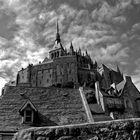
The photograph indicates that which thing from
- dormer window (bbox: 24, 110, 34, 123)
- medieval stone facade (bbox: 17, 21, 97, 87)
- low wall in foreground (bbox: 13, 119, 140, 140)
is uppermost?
medieval stone facade (bbox: 17, 21, 97, 87)

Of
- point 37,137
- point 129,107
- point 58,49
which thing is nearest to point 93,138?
point 37,137

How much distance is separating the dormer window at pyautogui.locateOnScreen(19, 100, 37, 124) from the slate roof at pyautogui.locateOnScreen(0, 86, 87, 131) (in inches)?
14.8

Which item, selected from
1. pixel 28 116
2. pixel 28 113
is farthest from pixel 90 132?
pixel 28 113

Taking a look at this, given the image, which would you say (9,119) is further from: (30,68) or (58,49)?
(58,49)

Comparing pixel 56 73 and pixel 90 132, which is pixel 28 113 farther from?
pixel 56 73

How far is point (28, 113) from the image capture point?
44.7 ft

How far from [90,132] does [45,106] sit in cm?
1204


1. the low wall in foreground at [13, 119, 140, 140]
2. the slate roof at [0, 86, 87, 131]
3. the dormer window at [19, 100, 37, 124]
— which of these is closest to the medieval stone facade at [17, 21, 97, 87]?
the slate roof at [0, 86, 87, 131]

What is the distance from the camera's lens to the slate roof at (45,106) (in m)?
13.1

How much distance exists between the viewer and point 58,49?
371 ft

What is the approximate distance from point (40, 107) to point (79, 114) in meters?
3.29

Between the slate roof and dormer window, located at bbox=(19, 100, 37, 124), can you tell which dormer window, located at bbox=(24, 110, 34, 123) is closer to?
dormer window, located at bbox=(19, 100, 37, 124)

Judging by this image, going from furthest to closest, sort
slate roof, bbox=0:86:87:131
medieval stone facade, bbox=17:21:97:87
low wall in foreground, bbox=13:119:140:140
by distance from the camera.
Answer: medieval stone facade, bbox=17:21:97:87, slate roof, bbox=0:86:87:131, low wall in foreground, bbox=13:119:140:140

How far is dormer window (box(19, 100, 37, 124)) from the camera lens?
13.2 metres
